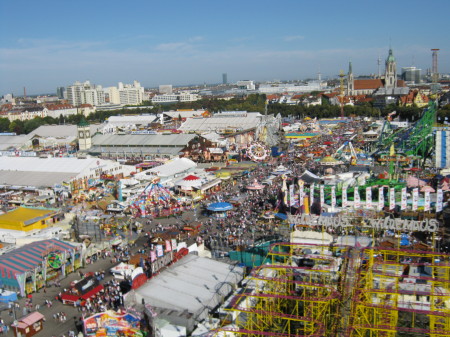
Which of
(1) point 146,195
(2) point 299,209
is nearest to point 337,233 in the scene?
(2) point 299,209

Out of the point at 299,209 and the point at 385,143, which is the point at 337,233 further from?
the point at 385,143

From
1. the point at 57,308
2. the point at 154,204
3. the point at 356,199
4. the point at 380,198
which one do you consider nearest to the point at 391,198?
the point at 380,198

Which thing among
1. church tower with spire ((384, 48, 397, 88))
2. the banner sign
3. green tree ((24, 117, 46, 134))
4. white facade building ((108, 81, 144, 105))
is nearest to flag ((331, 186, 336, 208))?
the banner sign

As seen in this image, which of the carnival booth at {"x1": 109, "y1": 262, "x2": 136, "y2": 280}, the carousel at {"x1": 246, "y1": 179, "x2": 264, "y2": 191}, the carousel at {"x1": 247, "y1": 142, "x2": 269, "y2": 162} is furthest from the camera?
the carousel at {"x1": 247, "y1": 142, "x2": 269, "y2": 162}

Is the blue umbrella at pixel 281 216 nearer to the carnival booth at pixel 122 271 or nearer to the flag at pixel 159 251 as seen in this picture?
the flag at pixel 159 251

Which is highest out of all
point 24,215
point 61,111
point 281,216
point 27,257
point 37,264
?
point 61,111

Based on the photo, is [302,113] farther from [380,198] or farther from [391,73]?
[380,198]

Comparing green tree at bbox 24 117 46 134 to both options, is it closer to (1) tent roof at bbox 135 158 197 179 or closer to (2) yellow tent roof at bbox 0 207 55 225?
(1) tent roof at bbox 135 158 197 179
